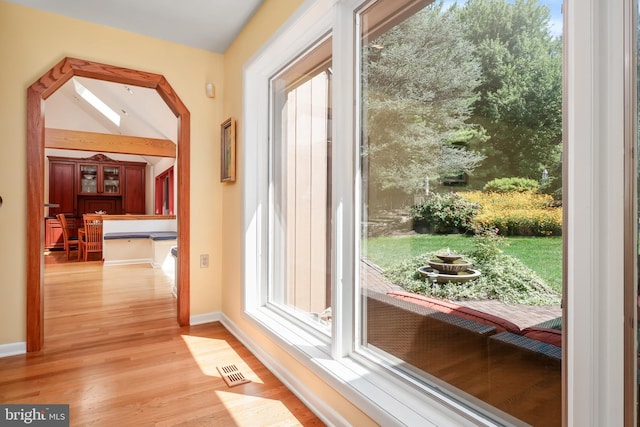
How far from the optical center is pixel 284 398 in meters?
1.91

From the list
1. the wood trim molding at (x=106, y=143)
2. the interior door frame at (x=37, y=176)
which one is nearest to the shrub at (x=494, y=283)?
the interior door frame at (x=37, y=176)

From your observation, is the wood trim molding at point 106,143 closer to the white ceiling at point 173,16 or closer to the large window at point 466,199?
the white ceiling at point 173,16

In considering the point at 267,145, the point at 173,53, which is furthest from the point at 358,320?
the point at 173,53

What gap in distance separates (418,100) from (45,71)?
2815 mm

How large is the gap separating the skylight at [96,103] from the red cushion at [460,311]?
736cm

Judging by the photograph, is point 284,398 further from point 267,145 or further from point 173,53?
point 173,53

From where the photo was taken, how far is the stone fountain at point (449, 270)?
4.00 feet

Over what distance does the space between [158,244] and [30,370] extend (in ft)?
13.5

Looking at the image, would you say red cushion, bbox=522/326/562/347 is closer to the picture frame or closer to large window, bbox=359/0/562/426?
large window, bbox=359/0/562/426

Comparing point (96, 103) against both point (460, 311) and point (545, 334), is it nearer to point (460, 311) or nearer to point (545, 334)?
point (460, 311)

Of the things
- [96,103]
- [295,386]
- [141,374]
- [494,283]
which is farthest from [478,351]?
[96,103]

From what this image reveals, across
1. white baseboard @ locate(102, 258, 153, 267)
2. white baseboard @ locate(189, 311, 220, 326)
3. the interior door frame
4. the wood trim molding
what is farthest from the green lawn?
the wood trim molding

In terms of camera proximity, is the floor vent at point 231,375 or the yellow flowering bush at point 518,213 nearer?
the yellow flowering bush at point 518,213

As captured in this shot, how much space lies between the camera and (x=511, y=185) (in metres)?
1.04
